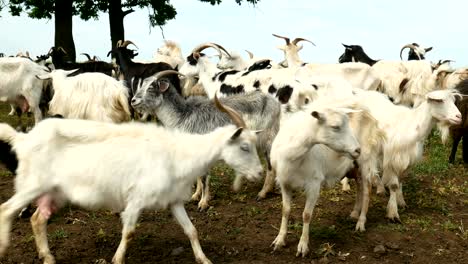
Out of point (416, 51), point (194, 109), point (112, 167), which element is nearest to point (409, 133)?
point (194, 109)

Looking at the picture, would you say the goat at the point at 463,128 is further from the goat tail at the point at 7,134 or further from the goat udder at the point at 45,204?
the goat tail at the point at 7,134

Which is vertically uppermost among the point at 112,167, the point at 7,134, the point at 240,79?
the point at 7,134

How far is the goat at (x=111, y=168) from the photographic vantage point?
4.31m

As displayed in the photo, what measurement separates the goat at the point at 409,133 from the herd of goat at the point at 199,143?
0.01 metres

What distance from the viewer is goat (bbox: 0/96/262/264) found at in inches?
170

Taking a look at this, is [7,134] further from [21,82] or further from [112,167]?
[21,82]

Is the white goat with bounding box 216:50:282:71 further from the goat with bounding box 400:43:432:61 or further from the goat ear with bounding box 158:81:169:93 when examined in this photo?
the goat ear with bounding box 158:81:169:93

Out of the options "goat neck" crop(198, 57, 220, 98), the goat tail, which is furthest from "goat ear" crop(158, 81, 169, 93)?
"goat neck" crop(198, 57, 220, 98)

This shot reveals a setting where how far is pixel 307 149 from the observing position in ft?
15.6

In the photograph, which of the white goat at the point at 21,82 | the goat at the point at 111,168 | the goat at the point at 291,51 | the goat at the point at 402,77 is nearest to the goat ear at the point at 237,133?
the goat at the point at 111,168

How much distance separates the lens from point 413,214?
19.3 feet

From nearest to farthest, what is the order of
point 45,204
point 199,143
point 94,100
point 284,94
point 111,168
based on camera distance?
point 111,168
point 45,204
point 199,143
point 94,100
point 284,94

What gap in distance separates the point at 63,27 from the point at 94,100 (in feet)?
34.3

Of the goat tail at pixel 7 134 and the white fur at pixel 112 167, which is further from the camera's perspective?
the goat tail at pixel 7 134
